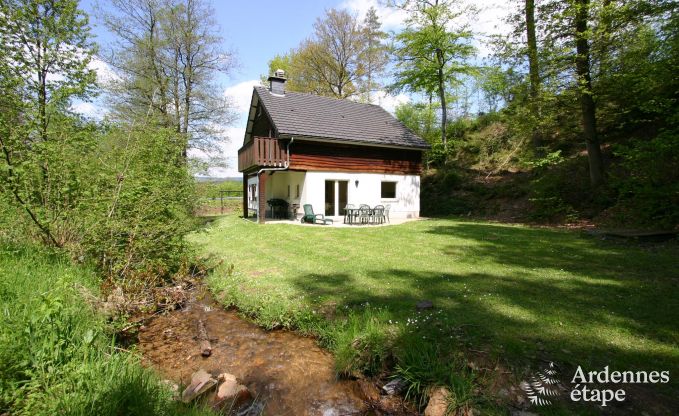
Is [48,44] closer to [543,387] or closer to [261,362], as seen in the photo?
[261,362]

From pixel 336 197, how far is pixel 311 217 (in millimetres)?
2045

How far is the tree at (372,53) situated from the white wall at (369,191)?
13667 mm

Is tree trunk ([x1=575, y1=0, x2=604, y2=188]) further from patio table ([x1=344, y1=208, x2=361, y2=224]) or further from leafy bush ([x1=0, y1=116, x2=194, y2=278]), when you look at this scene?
leafy bush ([x1=0, y1=116, x2=194, y2=278])

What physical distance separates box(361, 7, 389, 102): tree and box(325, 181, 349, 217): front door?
13.5 metres

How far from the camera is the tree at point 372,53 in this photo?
26.7 m

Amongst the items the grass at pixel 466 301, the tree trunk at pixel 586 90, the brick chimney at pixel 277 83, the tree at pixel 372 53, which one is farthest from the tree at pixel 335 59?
the grass at pixel 466 301

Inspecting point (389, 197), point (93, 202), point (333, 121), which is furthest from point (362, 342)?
point (333, 121)

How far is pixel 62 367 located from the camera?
271 cm

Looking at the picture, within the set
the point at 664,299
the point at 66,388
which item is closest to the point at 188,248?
the point at 66,388

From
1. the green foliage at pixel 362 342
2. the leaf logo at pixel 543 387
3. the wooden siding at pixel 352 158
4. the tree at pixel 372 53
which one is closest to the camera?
the leaf logo at pixel 543 387

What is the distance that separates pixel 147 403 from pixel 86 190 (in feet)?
13.5

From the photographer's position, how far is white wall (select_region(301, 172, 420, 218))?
50.3 feet

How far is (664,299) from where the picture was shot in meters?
4.35

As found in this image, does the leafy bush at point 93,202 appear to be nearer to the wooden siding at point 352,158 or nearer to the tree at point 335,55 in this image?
the wooden siding at point 352,158
